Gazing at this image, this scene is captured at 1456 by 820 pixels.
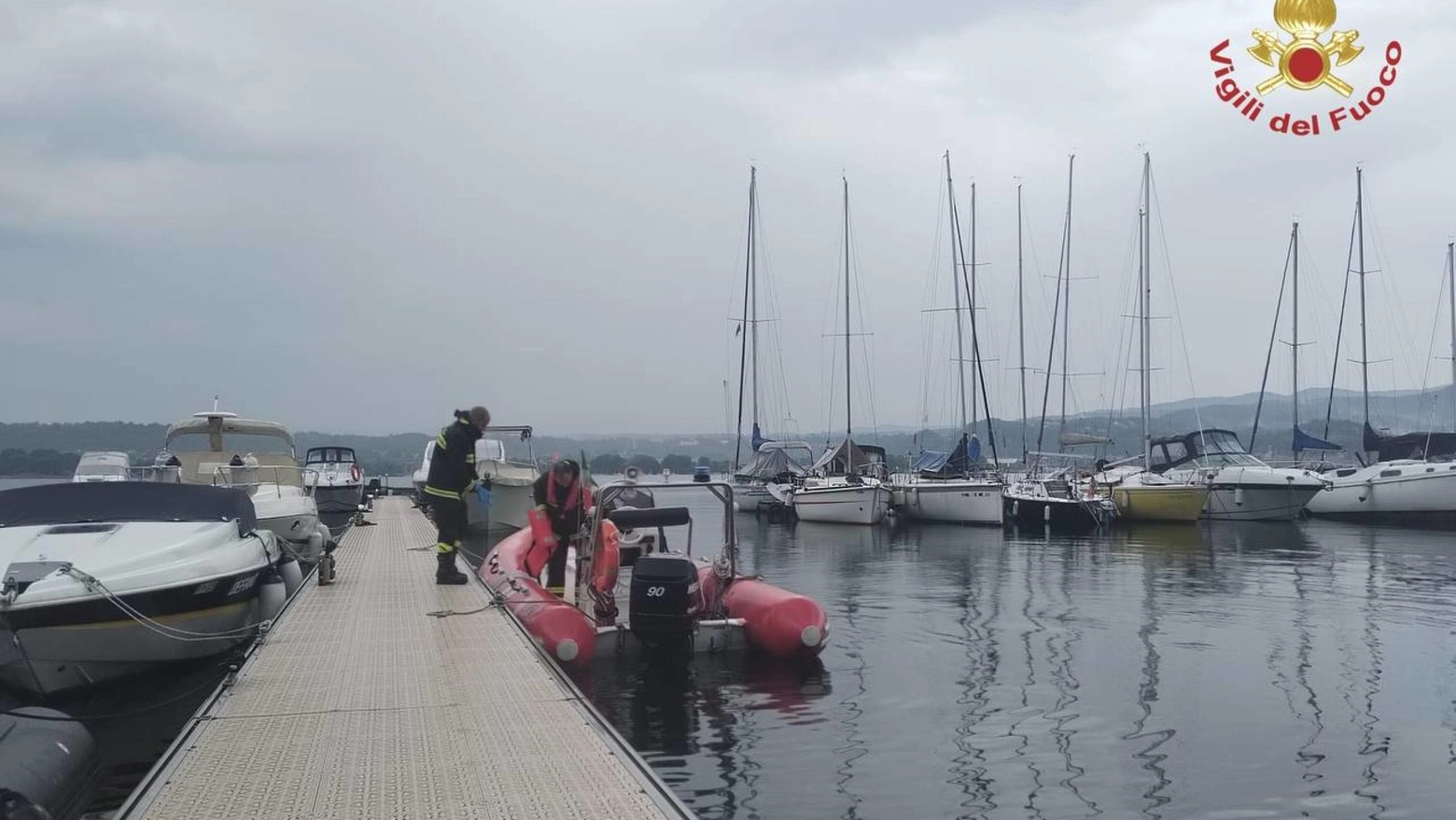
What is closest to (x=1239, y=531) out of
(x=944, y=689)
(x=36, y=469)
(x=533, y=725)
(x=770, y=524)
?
(x=770, y=524)

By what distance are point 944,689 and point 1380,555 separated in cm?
1974

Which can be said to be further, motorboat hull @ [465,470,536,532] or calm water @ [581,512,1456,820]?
motorboat hull @ [465,470,536,532]

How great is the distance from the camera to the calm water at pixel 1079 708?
7891 millimetres

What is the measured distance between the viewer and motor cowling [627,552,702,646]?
36.7 feet

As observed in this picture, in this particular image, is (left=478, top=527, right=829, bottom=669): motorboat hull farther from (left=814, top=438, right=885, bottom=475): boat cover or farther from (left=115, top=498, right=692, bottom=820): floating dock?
(left=814, top=438, right=885, bottom=475): boat cover

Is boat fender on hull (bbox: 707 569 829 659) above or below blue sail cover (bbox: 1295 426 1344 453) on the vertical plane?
below

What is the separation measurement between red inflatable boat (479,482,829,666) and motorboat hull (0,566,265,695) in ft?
9.87

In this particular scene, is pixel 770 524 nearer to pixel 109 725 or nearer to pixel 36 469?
pixel 36 469

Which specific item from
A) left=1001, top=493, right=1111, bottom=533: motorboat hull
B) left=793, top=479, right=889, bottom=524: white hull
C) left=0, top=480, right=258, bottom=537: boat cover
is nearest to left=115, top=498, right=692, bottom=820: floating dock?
left=0, top=480, right=258, bottom=537: boat cover

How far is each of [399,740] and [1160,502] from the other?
35.5m

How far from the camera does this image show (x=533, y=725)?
6.99 m

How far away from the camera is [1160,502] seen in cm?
3784

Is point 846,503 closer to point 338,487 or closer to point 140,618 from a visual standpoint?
point 338,487

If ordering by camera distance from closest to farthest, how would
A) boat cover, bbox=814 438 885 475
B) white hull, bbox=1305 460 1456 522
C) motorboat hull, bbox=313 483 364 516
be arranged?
motorboat hull, bbox=313 483 364 516 → white hull, bbox=1305 460 1456 522 → boat cover, bbox=814 438 885 475
